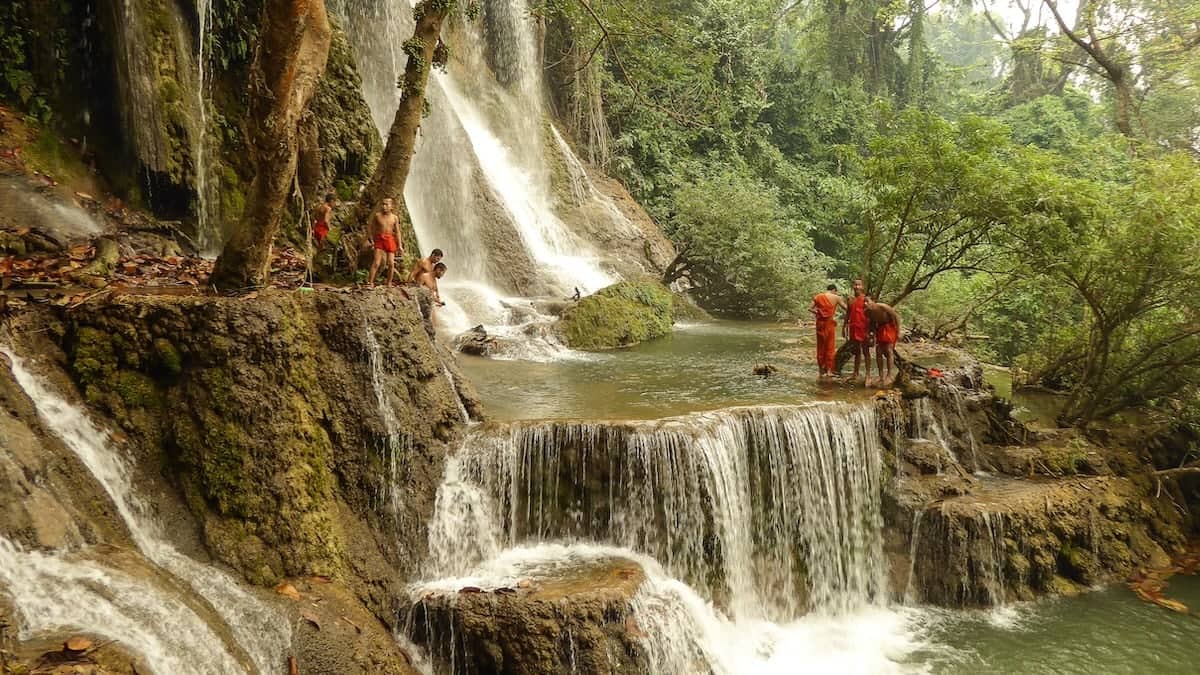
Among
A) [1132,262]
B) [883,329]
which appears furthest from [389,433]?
[1132,262]

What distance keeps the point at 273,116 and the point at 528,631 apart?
15.2 feet

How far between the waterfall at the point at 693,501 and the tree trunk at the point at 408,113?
12.6 ft

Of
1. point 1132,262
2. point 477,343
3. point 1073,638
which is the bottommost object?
point 1073,638

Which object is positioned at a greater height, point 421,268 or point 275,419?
point 421,268

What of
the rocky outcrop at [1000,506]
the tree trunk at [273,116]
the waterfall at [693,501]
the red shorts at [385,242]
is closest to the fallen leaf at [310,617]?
the waterfall at [693,501]

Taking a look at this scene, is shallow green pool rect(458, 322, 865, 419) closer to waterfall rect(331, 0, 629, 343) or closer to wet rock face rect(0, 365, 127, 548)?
waterfall rect(331, 0, 629, 343)

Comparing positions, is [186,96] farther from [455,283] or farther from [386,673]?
[386,673]

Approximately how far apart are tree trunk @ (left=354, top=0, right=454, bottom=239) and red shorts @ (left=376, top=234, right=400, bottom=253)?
32.0 inches

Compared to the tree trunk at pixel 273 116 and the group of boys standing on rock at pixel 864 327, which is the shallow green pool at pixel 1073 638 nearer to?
the group of boys standing on rock at pixel 864 327

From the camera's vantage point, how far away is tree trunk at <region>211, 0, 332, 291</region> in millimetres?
5957

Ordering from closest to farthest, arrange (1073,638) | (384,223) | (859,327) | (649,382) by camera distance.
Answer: (1073,638) < (384,223) < (859,327) < (649,382)

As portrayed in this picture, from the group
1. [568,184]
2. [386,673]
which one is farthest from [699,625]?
[568,184]

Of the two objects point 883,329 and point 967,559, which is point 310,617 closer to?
point 967,559

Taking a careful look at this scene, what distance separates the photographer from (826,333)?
10.0 m
